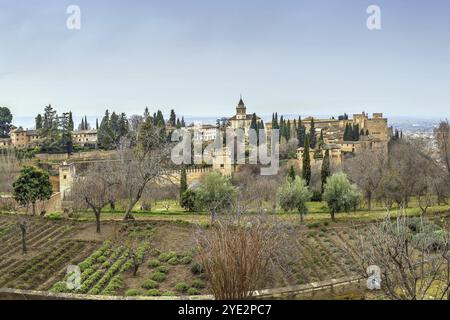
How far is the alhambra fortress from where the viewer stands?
121 ft

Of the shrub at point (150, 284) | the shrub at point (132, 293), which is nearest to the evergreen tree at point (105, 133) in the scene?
the shrub at point (150, 284)

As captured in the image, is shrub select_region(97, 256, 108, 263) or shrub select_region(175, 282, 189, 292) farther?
shrub select_region(97, 256, 108, 263)

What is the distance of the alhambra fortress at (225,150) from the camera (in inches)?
1458

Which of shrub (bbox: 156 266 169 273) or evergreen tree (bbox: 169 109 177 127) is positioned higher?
evergreen tree (bbox: 169 109 177 127)

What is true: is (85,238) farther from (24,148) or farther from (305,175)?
(24,148)

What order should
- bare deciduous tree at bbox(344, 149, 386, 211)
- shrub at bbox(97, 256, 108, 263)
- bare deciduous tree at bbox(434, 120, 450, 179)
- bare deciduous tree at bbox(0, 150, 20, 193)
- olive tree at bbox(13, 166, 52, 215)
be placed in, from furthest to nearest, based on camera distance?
bare deciduous tree at bbox(0, 150, 20, 193) → bare deciduous tree at bbox(344, 149, 386, 211) → bare deciduous tree at bbox(434, 120, 450, 179) → olive tree at bbox(13, 166, 52, 215) → shrub at bbox(97, 256, 108, 263)

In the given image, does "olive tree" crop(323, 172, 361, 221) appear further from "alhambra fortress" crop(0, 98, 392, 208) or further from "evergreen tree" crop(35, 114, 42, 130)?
"evergreen tree" crop(35, 114, 42, 130)

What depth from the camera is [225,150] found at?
3962 cm

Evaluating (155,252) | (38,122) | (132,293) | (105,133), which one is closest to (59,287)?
(132,293)

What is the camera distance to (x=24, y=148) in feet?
147

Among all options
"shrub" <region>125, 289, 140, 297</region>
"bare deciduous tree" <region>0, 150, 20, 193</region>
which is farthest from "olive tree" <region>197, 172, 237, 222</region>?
"bare deciduous tree" <region>0, 150, 20, 193</region>

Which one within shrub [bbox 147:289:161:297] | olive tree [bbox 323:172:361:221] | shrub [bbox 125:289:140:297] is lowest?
shrub [bbox 147:289:161:297]

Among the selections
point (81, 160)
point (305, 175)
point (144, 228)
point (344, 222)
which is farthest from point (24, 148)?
point (344, 222)
